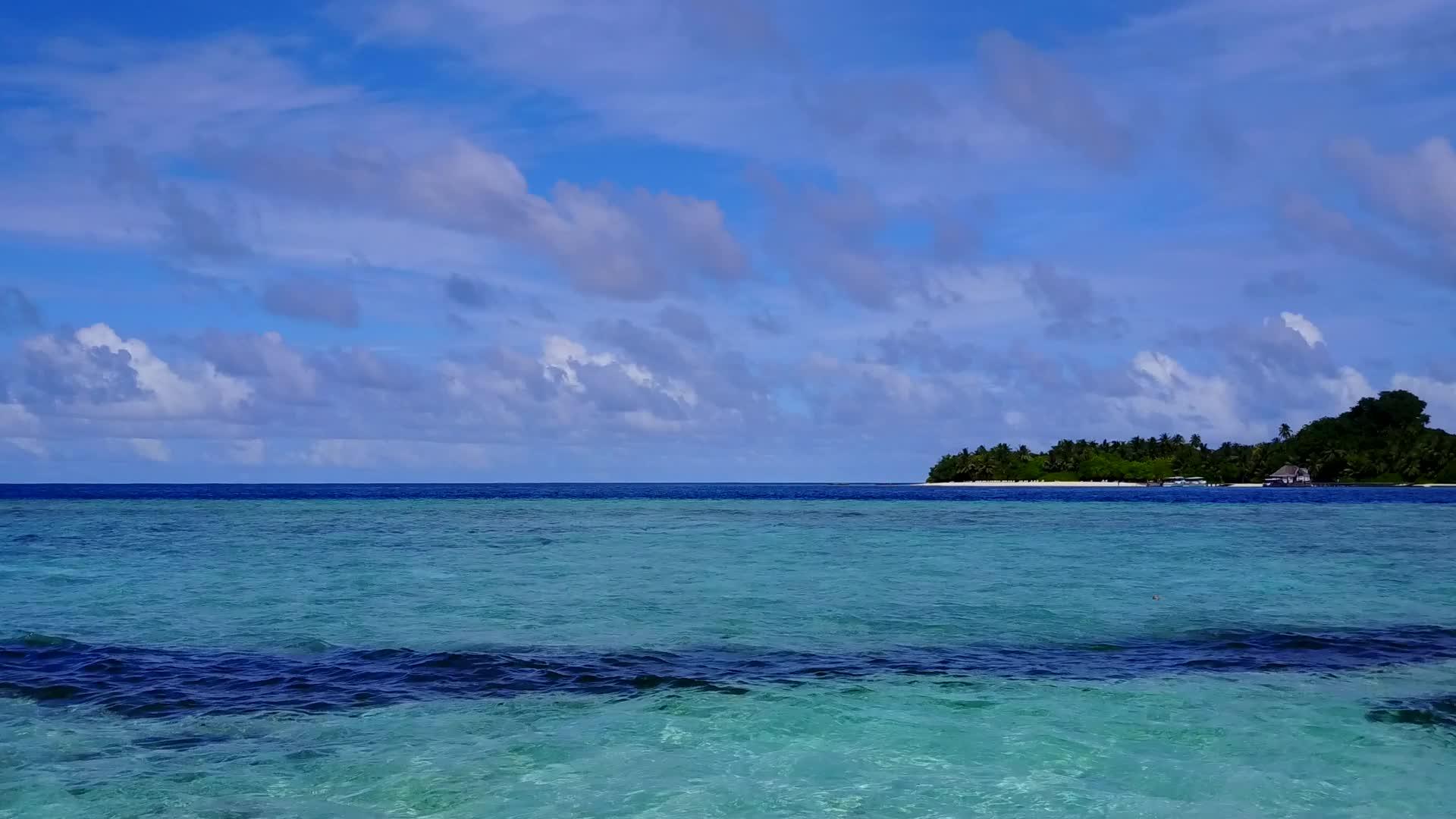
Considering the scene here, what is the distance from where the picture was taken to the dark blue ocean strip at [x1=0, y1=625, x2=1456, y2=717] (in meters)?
15.9

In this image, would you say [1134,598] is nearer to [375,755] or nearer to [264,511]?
[375,755]

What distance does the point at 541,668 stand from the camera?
18.2m

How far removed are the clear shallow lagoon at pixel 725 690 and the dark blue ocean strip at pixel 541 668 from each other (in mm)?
103

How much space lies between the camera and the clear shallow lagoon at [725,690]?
37.6ft

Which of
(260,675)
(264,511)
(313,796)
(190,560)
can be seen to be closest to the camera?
(313,796)

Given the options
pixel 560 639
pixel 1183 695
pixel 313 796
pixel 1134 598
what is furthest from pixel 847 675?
pixel 1134 598

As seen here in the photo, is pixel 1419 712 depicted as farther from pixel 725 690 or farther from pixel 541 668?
pixel 541 668

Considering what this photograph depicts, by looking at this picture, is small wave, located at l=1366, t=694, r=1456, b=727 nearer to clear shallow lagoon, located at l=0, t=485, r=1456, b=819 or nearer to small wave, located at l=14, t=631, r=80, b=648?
clear shallow lagoon, located at l=0, t=485, r=1456, b=819

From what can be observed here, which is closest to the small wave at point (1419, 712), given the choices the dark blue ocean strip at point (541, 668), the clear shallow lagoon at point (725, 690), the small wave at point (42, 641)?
the clear shallow lagoon at point (725, 690)

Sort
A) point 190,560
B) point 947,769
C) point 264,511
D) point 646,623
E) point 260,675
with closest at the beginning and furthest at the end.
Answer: point 947,769, point 260,675, point 646,623, point 190,560, point 264,511

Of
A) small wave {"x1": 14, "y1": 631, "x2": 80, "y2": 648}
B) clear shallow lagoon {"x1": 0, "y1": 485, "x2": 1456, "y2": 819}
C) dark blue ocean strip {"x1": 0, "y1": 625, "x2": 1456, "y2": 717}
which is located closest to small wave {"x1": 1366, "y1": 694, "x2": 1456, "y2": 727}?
clear shallow lagoon {"x1": 0, "y1": 485, "x2": 1456, "y2": 819}

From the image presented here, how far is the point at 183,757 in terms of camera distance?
40.5 feet

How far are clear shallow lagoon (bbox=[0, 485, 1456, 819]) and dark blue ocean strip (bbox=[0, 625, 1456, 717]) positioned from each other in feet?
0.34

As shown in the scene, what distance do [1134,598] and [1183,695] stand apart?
44.3 ft
